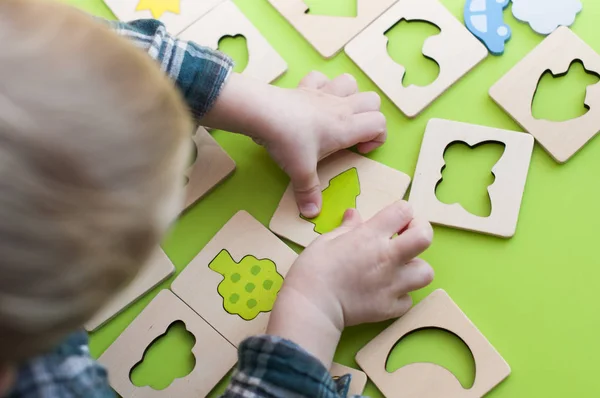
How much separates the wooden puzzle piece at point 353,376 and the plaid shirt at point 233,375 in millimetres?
19

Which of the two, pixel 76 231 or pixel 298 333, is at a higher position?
pixel 76 231

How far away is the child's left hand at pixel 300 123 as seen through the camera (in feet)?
2.23

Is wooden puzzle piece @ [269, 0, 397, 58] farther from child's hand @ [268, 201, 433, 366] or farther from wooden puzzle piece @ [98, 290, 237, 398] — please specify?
wooden puzzle piece @ [98, 290, 237, 398]

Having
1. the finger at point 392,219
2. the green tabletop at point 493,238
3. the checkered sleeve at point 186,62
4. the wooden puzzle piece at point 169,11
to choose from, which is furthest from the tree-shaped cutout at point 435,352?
the wooden puzzle piece at point 169,11

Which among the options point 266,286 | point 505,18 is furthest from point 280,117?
point 505,18

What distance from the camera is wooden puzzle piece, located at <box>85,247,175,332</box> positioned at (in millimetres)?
694

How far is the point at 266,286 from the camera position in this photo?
26.7 inches

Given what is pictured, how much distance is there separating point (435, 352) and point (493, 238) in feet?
0.45

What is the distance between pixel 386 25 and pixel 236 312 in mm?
400

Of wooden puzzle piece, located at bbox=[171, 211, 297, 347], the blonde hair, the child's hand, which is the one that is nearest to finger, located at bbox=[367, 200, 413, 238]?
the child's hand

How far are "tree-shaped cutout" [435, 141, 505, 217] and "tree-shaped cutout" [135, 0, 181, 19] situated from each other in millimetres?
403

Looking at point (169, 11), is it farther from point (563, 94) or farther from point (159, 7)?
point (563, 94)

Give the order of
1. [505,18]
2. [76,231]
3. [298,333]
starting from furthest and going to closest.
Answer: [505,18] → [298,333] → [76,231]

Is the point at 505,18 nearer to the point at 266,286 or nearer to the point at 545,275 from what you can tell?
the point at 545,275
